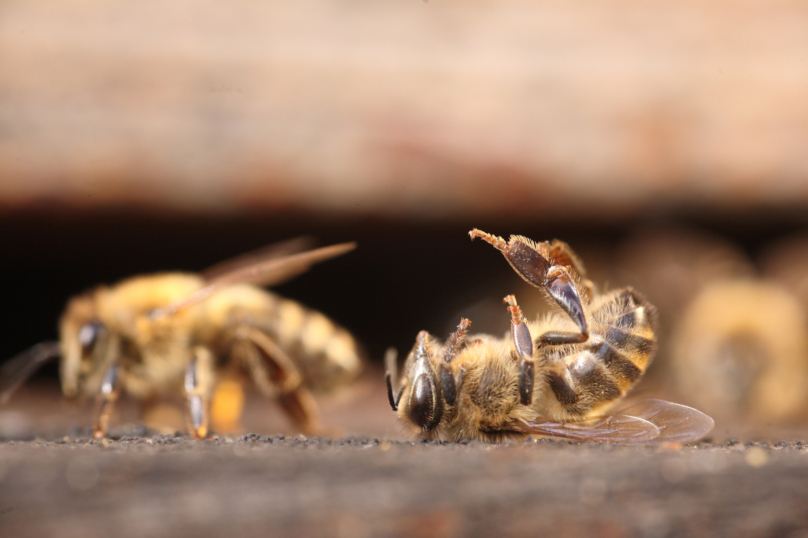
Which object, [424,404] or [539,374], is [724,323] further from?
[424,404]

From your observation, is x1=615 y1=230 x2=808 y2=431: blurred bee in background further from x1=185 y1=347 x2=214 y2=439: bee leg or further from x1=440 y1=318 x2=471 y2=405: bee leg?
x1=185 y1=347 x2=214 y2=439: bee leg

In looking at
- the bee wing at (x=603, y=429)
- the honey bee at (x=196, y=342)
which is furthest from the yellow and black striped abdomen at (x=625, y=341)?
the honey bee at (x=196, y=342)

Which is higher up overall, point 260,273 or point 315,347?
point 260,273

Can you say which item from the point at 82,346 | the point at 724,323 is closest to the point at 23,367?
the point at 82,346

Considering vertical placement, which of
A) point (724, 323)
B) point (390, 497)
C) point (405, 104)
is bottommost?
point (390, 497)

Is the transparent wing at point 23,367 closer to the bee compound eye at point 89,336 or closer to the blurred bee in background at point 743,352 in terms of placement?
the bee compound eye at point 89,336

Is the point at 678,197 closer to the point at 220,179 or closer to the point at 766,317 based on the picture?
the point at 766,317
